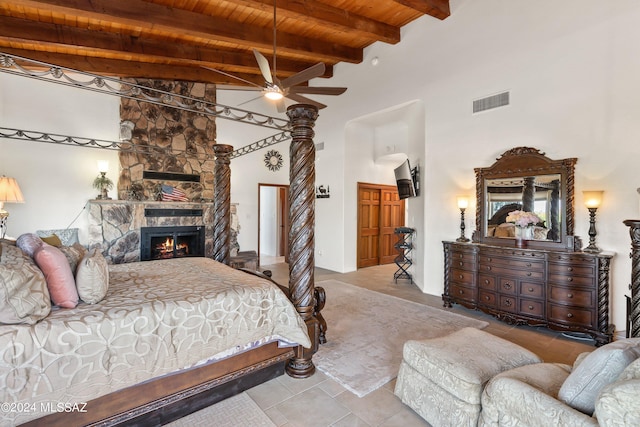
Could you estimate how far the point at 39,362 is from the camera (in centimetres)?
152

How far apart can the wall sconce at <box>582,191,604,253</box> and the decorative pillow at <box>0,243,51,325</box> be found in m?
4.77

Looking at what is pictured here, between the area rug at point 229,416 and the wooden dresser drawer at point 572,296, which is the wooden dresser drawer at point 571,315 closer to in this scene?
the wooden dresser drawer at point 572,296

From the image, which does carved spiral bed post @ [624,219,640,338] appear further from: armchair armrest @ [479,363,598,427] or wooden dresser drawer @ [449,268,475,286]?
wooden dresser drawer @ [449,268,475,286]

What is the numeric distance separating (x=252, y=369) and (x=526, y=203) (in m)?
3.86

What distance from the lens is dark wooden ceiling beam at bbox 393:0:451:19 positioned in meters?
4.22

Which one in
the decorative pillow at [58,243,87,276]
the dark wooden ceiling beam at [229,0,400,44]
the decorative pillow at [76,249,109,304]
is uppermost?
the dark wooden ceiling beam at [229,0,400,44]

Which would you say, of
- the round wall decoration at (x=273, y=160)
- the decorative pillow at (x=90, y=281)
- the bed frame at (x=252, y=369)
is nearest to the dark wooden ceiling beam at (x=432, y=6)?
the bed frame at (x=252, y=369)

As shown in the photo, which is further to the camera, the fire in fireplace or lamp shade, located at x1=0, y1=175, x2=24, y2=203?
the fire in fireplace

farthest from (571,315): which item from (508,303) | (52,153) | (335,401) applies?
(52,153)

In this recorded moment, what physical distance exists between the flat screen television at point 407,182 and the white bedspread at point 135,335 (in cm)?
395

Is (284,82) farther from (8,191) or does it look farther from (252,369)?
(8,191)

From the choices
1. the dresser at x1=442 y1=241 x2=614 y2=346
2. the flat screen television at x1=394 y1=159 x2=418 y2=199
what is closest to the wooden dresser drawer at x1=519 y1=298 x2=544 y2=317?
the dresser at x1=442 y1=241 x2=614 y2=346

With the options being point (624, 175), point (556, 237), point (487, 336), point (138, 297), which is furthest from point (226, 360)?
point (624, 175)

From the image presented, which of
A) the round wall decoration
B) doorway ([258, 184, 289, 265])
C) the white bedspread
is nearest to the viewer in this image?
the white bedspread
